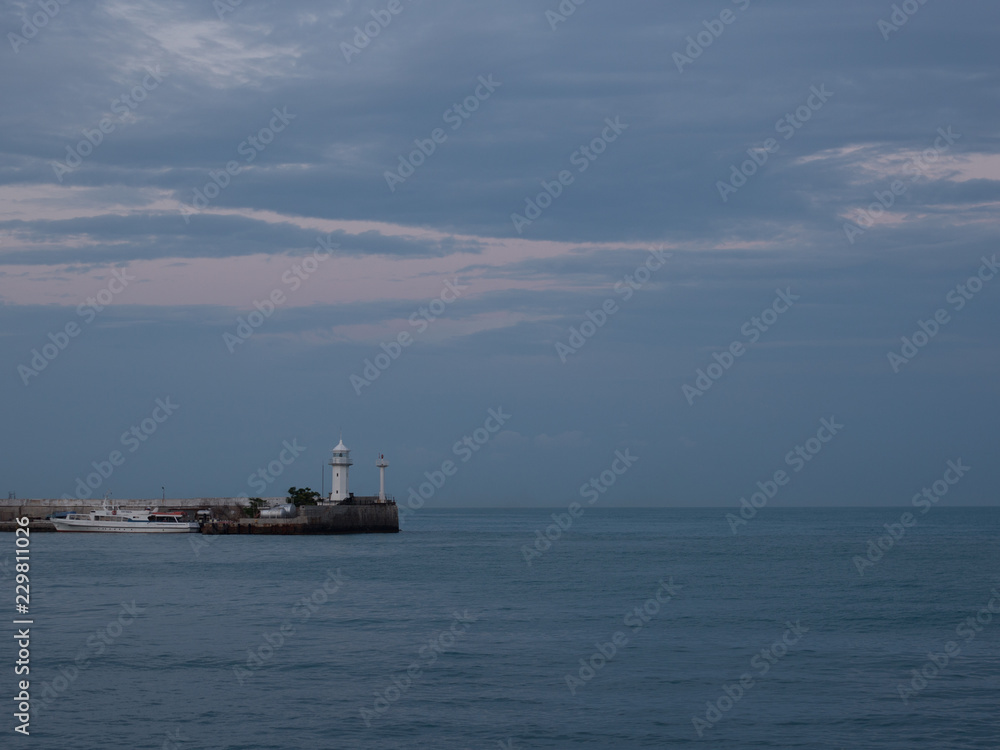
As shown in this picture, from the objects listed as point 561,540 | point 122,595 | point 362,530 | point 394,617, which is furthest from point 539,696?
point 561,540

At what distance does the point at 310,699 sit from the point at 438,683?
336cm

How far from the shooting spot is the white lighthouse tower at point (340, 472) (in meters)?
84.4

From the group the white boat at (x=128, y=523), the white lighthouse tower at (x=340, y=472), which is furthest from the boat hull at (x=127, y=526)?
the white lighthouse tower at (x=340, y=472)

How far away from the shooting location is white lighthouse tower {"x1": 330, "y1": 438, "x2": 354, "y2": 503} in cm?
8438

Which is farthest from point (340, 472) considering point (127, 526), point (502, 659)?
point (502, 659)

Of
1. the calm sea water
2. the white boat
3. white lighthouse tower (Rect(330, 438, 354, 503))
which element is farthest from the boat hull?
the calm sea water

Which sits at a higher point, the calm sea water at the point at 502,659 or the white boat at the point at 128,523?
the white boat at the point at 128,523

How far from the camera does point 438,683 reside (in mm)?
24188

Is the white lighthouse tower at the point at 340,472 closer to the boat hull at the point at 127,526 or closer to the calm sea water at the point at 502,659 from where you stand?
the boat hull at the point at 127,526

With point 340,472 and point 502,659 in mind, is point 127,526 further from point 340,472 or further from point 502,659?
point 502,659

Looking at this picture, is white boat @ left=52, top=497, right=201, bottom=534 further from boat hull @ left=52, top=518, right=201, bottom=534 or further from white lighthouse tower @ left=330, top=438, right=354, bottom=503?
white lighthouse tower @ left=330, top=438, right=354, bottom=503

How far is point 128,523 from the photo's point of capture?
309 feet

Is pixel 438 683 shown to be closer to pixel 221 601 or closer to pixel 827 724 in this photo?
pixel 827 724

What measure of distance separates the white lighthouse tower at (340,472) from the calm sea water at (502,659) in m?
30.8
